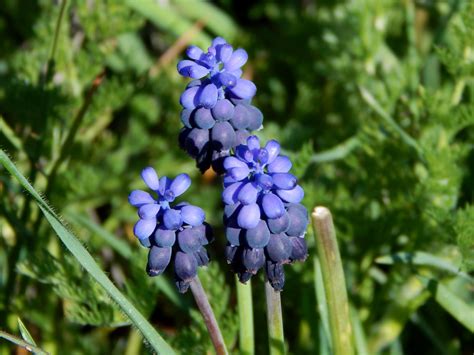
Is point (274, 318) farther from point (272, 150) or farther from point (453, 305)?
point (453, 305)

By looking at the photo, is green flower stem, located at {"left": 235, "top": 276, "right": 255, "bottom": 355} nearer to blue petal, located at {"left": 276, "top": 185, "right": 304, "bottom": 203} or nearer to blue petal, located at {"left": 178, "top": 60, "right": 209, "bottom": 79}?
blue petal, located at {"left": 276, "top": 185, "right": 304, "bottom": 203}

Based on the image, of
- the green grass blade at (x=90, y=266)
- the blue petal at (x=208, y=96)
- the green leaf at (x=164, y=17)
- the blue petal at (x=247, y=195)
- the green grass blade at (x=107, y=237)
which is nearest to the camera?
the blue petal at (x=247, y=195)

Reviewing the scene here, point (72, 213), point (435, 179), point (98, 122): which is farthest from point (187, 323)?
point (435, 179)

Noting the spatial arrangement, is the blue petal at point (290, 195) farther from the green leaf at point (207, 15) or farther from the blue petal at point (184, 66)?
the green leaf at point (207, 15)

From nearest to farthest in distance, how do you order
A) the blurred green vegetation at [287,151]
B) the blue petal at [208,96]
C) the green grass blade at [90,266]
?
the blue petal at [208,96] → the green grass blade at [90,266] → the blurred green vegetation at [287,151]

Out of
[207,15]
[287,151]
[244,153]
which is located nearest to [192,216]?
[244,153]

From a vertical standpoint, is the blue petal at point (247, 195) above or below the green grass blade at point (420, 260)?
below

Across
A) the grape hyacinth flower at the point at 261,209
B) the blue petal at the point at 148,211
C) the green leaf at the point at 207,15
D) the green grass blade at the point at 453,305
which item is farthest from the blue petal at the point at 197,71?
the green leaf at the point at 207,15

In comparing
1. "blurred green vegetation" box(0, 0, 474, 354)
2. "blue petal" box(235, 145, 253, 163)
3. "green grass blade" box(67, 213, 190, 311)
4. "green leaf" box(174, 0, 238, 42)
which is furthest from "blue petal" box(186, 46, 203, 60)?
"green leaf" box(174, 0, 238, 42)
